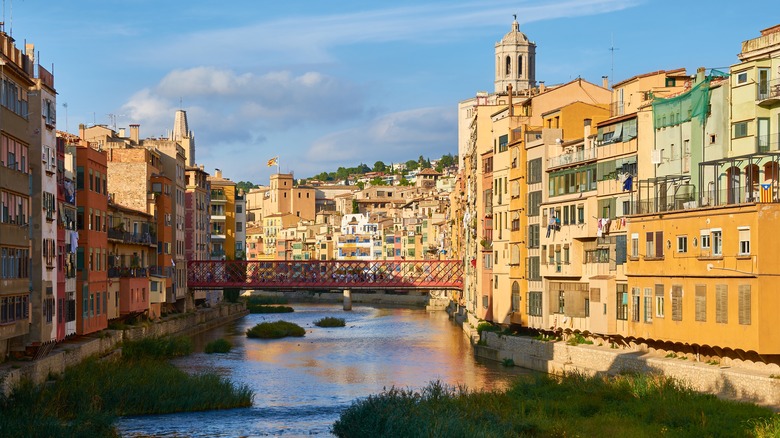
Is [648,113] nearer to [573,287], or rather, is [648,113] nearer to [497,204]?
[573,287]

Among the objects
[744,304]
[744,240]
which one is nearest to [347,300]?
[744,240]

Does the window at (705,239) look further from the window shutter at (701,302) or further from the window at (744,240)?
the window at (744,240)

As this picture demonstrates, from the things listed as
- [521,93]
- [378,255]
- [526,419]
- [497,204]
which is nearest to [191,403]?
[526,419]

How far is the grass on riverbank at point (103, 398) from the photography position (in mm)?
33797

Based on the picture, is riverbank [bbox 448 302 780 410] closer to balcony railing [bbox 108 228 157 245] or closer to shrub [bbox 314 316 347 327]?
balcony railing [bbox 108 228 157 245]

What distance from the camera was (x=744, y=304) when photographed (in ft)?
130

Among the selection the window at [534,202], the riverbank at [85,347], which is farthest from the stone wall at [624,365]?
the riverbank at [85,347]

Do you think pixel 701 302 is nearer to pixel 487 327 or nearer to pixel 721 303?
pixel 721 303

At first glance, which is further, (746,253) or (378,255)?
(378,255)

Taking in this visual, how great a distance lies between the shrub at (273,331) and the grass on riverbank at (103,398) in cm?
3479

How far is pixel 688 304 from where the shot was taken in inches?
1705

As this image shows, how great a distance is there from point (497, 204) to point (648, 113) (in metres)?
19.5

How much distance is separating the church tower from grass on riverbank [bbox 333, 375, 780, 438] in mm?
135620

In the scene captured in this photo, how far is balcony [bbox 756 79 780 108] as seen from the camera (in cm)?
4256
